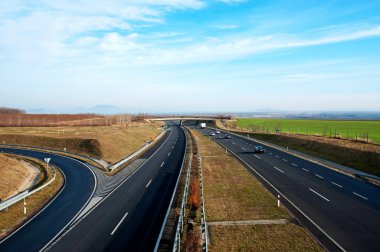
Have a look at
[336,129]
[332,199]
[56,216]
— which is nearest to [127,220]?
[56,216]

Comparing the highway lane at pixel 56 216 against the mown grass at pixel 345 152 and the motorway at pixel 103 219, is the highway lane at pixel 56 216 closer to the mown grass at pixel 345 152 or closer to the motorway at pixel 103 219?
the motorway at pixel 103 219

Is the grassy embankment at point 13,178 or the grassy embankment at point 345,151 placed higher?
the grassy embankment at point 345,151

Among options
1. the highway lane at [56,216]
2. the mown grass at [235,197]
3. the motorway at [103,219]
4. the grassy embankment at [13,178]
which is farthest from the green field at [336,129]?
the grassy embankment at [13,178]

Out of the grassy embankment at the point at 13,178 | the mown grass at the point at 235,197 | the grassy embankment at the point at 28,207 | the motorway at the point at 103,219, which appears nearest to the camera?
the motorway at the point at 103,219

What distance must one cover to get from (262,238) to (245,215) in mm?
3874

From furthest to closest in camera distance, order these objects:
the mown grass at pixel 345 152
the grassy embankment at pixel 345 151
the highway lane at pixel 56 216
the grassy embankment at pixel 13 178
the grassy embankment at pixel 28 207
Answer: the grassy embankment at pixel 345 151
the mown grass at pixel 345 152
the grassy embankment at pixel 13 178
the grassy embankment at pixel 28 207
the highway lane at pixel 56 216

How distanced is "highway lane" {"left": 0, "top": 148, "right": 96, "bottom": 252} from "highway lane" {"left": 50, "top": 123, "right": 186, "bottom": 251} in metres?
1.26

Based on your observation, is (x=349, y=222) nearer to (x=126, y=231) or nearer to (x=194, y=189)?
(x=194, y=189)

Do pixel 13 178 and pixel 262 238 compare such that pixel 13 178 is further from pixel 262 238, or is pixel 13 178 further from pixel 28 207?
pixel 262 238

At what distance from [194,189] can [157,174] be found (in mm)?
9865

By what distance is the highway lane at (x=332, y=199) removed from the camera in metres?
17.7

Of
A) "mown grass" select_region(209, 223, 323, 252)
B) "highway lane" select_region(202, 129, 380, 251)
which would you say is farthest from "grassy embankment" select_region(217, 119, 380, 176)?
"mown grass" select_region(209, 223, 323, 252)

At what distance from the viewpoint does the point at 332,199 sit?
25.2 m

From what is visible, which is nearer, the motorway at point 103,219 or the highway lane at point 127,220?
the highway lane at point 127,220
